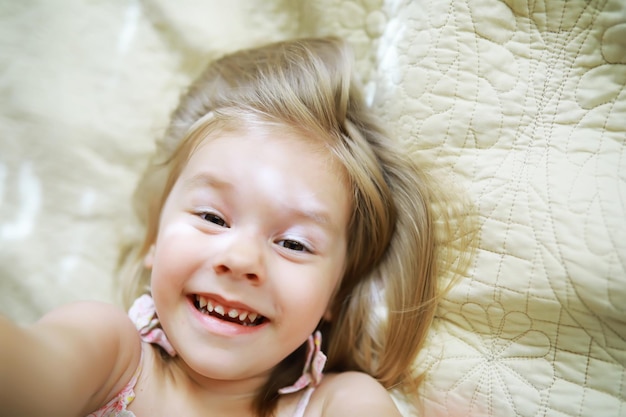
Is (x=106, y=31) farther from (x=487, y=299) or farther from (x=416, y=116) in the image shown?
(x=487, y=299)

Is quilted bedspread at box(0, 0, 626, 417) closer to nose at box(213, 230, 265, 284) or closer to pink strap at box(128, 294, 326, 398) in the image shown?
pink strap at box(128, 294, 326, 398)

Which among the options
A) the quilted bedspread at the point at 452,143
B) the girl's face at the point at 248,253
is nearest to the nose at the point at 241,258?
the girl's face at the point at 248,253

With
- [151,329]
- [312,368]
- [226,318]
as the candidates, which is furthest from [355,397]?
[151,329]

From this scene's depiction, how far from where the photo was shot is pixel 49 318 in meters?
0.80

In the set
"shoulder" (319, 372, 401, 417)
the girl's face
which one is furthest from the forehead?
"shoulder" (319, 372, 401, 417)

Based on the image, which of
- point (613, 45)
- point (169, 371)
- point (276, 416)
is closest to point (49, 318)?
point (169, 371)

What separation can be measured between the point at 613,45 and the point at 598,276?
0.38m

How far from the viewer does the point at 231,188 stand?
0.85 metres

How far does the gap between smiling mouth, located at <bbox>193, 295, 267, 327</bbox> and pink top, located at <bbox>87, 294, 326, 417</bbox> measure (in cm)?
13

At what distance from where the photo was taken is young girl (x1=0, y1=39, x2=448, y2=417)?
2.69 ft

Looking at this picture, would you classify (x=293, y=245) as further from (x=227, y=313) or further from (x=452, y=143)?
(x=452, y=143)

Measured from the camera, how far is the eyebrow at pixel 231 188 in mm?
849

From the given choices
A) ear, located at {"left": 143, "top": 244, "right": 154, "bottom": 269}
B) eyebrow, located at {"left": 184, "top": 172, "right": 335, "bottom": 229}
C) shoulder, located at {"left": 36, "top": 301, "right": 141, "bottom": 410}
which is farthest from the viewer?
ear, located at {"left": 143, "top": 244, "right": 154, "bottom": 269}

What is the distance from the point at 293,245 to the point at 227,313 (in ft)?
0.50
